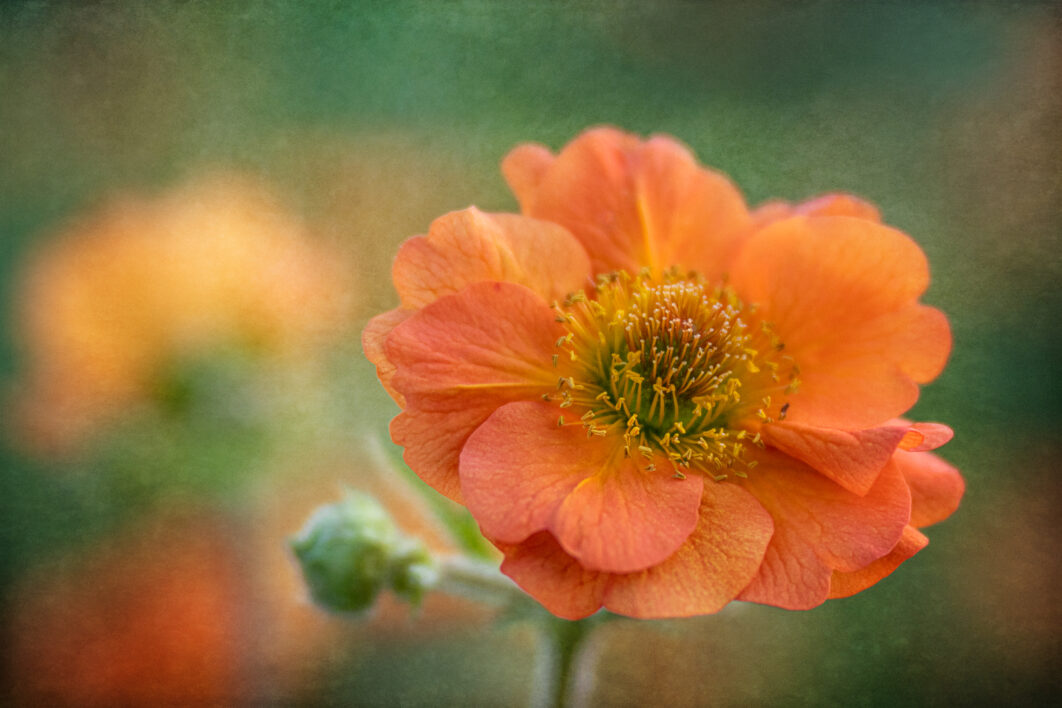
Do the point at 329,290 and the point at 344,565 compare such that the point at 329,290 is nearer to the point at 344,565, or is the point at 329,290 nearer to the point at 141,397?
the point at 141,397

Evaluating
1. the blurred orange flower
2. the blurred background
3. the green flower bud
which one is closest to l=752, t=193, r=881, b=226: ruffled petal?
the blurred background

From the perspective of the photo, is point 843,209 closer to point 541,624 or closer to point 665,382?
point 665,382

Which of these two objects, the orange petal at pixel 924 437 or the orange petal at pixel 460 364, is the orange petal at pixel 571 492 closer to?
the orange petal at pixel 460 364

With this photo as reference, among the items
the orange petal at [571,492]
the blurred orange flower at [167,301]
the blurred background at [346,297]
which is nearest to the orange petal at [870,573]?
the orange petal at [571,492]

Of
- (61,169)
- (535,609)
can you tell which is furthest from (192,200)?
(535,609)

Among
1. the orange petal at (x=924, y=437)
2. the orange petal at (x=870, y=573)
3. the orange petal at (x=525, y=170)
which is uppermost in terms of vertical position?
the orange petal at (x=525, y=170)

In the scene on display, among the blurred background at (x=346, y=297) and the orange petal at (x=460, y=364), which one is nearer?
Answer: the orange petal at (x=460, y=364)

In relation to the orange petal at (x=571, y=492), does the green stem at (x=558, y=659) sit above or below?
below
